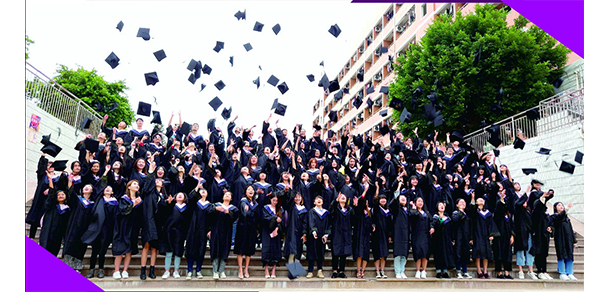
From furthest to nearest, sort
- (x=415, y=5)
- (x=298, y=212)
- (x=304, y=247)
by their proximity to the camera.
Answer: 1. (x=415, y=5)
2. (x=304, y=247)
3. (x=298, y=212)

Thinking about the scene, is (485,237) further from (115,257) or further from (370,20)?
(370,20)

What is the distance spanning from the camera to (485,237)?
21.6 ft

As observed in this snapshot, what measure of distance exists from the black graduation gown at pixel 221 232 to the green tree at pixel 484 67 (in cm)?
923

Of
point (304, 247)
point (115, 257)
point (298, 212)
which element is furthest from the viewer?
point (304, 247)

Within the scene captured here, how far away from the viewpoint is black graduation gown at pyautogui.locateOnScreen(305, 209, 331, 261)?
6152 mm

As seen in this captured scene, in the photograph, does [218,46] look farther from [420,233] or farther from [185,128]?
[420,233]

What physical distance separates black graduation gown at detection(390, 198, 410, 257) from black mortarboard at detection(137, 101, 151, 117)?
4.59 meters

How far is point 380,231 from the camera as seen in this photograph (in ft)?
21.1

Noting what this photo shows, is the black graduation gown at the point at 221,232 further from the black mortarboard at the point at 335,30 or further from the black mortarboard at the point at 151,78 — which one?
the black mortarboard at the point at 335,30

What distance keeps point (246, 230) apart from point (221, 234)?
0.33 meters

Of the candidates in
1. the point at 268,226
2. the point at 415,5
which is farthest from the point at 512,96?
the point at 415,5

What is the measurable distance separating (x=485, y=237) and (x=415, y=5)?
881 inches

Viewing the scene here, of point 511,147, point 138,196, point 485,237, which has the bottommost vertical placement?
point 485,237

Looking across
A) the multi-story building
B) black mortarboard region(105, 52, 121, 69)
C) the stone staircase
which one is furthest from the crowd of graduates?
the multi-story building
